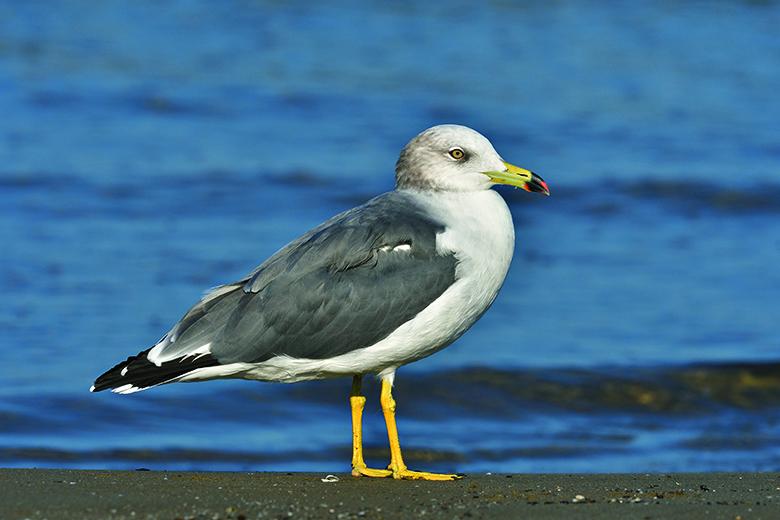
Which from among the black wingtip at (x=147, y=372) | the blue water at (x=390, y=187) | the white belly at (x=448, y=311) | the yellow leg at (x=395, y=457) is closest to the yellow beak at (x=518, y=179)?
the white belly at (x=448, y=311)

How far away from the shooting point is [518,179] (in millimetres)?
6754

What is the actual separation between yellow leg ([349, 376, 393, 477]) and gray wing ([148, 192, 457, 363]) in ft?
1.64

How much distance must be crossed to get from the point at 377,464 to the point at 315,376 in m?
2.00

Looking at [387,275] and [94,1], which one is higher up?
[94,1]

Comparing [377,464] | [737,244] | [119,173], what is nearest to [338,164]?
[119,173]

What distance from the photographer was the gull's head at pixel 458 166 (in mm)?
6703

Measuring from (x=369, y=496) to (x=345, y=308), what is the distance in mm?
908

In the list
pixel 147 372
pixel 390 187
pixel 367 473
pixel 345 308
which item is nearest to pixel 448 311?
pixel 345 308

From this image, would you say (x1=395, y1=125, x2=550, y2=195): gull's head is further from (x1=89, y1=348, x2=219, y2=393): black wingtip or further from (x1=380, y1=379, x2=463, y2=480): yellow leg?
(x1=89, y1=348, x2=219, y2=393): black wingtip

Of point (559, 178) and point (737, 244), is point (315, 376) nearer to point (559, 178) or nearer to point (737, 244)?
point (737, 244)

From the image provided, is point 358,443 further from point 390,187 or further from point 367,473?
point 390,187

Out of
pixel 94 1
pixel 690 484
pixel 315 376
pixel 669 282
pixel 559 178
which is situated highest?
pixel 94 1

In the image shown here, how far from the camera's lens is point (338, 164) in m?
16.2

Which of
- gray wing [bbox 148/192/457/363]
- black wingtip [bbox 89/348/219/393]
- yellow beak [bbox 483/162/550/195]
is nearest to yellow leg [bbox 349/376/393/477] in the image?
gray wing [bbox 148/192/457/363]
